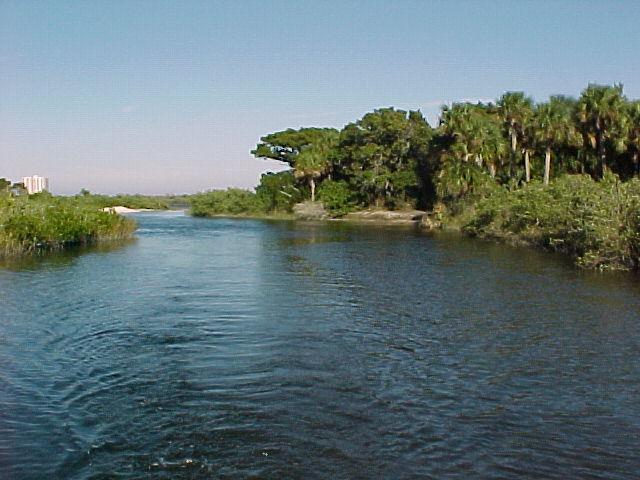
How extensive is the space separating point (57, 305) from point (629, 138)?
35392 millimetres

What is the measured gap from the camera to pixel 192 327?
13930 millimetres

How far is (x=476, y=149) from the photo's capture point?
1866 inches

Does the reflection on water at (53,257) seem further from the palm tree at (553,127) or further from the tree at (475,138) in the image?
the palm tree at (553,127)

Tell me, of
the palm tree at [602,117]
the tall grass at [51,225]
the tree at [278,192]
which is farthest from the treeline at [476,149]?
the tall grass at [51,225]

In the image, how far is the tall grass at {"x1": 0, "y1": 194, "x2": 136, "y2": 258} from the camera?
27281mm

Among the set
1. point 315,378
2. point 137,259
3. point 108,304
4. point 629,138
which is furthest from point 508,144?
point 315,378

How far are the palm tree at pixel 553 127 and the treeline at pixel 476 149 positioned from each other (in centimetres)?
6

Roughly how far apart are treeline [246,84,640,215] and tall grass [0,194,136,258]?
22791mm

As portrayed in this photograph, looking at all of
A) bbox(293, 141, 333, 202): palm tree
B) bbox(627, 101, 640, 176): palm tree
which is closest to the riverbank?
bbox(627, 101, 640, 176): palm tree

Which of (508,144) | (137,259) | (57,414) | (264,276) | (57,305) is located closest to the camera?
(57,414)

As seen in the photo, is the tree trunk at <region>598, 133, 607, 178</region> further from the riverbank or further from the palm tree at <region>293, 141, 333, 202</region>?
the palm tree at <region>293, 141, 333, 202</region>

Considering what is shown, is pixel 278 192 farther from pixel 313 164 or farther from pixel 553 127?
pixel 553 127

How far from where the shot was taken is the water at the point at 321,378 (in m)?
7.24

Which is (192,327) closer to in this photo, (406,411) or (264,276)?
(406,411)
